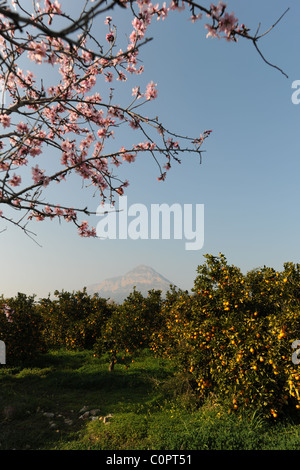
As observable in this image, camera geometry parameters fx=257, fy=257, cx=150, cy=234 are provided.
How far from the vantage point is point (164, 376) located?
10.9 m

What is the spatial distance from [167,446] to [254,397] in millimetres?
2292

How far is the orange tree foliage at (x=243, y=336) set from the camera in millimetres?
5754

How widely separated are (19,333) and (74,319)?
526cm

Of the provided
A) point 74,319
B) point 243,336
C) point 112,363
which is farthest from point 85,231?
point 74,319

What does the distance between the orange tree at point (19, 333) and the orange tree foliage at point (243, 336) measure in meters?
7.80

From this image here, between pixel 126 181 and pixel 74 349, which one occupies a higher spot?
pixel 126 181

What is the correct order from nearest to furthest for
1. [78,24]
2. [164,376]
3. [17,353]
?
[78,24] < [164,376] < [17,353]

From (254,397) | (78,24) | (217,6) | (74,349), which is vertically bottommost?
(74,349)

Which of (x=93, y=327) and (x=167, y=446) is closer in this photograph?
(x=167, y=446)

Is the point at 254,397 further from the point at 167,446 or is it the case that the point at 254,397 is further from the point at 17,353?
the point at 17,353

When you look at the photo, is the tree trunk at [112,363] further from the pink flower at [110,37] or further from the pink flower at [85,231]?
the pink flower at [110,37]

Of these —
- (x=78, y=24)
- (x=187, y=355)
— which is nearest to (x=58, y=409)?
(x=187, y=355)

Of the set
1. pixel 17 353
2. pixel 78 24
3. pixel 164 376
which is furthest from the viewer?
pixel 17 353

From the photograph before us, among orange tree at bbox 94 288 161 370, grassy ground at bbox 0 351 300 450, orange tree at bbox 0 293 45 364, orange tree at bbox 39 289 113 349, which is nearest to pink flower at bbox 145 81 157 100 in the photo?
grassy ground at bbox 0 351 300 450
